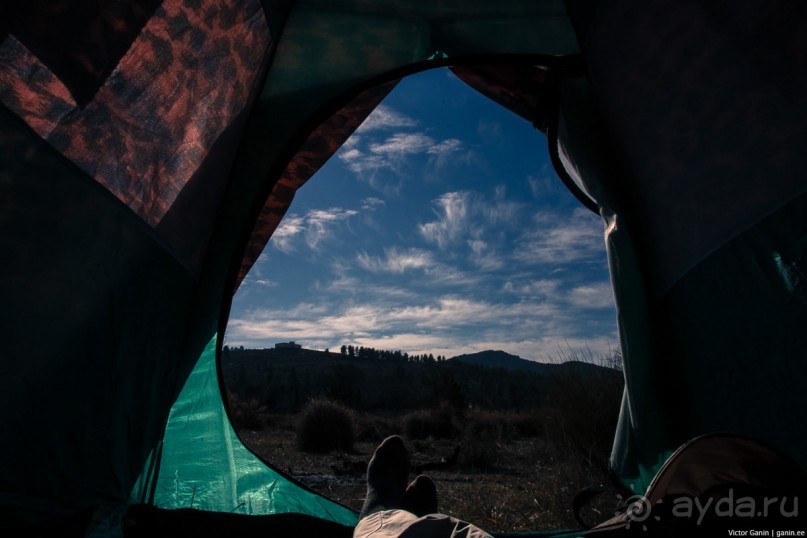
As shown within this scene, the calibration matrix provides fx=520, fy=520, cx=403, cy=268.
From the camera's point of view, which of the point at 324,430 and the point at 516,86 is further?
the point at 324,430

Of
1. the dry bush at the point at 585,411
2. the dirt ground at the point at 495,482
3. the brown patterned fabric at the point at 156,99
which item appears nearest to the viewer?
the brown patterned fabric at the point at 156,99

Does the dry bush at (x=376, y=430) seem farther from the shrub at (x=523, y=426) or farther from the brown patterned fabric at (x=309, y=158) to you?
the brown patterned fabric at (x=309, y=158)

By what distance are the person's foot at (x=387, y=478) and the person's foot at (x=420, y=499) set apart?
39mm

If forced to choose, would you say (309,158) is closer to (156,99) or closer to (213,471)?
(156,99)

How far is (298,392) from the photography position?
789 inches

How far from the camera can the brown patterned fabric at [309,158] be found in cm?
288

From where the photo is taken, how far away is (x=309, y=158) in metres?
2.96

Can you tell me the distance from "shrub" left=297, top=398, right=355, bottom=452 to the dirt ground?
173 mm

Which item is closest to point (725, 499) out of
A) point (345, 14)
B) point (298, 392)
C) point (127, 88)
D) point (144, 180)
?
point (144, 180)

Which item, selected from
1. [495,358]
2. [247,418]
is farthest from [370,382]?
[495,358]

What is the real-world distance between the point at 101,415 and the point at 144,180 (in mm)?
831

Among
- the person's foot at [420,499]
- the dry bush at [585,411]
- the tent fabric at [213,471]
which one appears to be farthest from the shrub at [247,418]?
the person's foot at [420,499]

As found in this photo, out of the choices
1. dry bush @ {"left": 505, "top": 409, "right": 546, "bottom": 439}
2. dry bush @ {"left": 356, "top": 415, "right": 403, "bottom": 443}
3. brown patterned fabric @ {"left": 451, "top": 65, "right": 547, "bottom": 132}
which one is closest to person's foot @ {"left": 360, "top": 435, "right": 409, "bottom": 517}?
brown patterned fabric @ {"left": 451, "top": 65, "right": 547, "bottom": 132}

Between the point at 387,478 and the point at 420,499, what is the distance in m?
0.16
